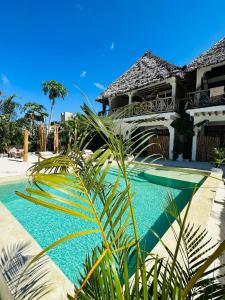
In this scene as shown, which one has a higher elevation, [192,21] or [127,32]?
[127,32]

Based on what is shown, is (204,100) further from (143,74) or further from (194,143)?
(143,74)

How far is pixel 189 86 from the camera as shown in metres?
14.9

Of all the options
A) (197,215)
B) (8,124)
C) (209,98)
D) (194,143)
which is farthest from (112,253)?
(8,124)

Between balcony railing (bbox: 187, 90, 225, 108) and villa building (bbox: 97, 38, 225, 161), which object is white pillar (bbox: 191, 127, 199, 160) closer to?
villa building (bbox: 97, 38, 225, 161)

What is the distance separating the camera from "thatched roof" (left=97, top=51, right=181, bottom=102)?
1435cm

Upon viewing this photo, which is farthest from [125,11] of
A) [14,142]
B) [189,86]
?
[14,142]

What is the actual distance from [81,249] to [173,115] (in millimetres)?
12141

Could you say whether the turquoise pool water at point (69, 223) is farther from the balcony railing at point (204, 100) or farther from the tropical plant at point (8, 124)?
the tropical plant at point (8, 124)

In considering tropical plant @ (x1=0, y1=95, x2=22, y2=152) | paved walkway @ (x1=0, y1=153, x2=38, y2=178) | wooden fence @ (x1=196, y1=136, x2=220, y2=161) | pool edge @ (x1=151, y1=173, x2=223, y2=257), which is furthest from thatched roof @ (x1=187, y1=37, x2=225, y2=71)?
tropical plant @ (x1=0, y1=95, x2=22, y2=152)

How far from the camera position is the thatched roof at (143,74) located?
1435 centimetres

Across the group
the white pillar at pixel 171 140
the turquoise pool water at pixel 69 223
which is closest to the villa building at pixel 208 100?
the white pillar at pixel 171 140

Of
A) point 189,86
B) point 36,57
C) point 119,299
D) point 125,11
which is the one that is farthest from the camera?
point 36,57

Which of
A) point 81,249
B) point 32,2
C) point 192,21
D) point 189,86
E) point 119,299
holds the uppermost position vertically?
point 32,2

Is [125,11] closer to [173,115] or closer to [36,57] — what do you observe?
[173,115]
